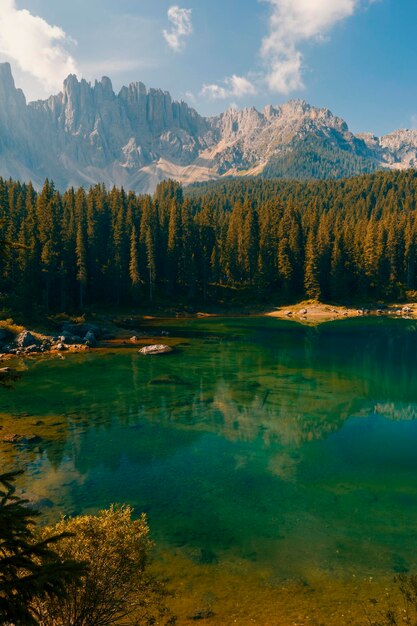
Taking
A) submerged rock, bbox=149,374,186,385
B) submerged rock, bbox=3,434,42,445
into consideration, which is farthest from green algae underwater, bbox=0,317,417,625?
submerged rock, bbox=3,434,42,445

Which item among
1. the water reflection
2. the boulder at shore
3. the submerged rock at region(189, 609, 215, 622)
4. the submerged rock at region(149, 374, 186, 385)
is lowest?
the submerged rock at region(189, 609, 215, 622)

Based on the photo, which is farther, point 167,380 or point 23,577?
point 167,380

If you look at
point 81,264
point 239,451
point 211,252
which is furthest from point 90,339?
point 211,252

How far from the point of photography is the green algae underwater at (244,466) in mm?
18780

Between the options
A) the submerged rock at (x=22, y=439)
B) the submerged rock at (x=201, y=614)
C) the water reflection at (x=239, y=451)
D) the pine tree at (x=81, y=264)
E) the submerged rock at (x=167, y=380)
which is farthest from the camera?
the pine tree at (x=81, y=264)

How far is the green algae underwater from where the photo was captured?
61.6ft

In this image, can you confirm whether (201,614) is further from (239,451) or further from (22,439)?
(22,439)

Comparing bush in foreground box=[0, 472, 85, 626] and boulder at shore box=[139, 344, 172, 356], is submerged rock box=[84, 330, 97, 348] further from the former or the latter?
bush in foreground box=[0, 472, 85, 626]

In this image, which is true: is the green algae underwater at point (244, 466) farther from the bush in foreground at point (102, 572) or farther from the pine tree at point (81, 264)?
the pine tree at point (81, 264)

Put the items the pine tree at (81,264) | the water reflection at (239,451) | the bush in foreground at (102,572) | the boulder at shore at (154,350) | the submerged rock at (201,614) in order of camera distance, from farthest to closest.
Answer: the pine tree at (81,264) < the boulder at shore at (154,350) < the water reflection at (239,451) < the submerged rock at (201,614) < the bush in foreground at (102,572)

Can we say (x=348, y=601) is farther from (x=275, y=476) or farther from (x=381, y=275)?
(x=381, y=275)

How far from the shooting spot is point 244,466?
30.2 metres

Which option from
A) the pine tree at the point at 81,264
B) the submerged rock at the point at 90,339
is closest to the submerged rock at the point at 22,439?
the submerged rock at the point at 90,339

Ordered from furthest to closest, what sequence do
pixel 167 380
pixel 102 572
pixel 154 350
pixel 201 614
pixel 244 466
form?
pixel 154 350, pixel 167 380, pixel 244 466, pixel 201 614, pixel 102 572
